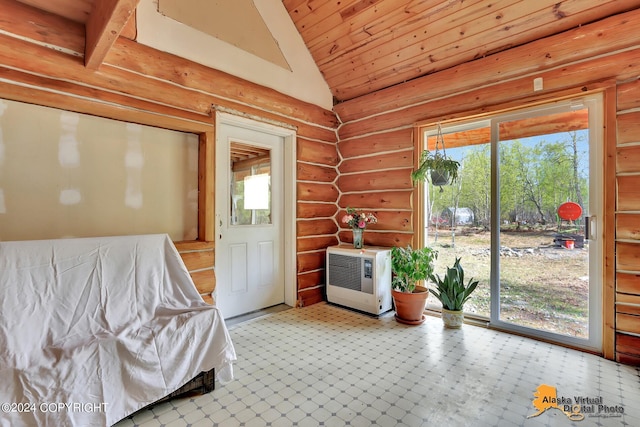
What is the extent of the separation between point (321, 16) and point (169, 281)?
3.19 m

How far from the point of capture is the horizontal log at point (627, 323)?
2287 millimetres

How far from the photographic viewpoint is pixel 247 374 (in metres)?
2.17

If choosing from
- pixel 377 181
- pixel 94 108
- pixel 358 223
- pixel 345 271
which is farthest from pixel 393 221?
pixel 94 108

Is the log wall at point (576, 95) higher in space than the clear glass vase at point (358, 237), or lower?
higher

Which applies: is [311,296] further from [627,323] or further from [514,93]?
[514,93]

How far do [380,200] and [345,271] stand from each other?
1014 millimetres

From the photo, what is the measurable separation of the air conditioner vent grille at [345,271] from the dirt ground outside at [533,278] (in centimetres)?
113

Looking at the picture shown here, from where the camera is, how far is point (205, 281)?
2.85 m

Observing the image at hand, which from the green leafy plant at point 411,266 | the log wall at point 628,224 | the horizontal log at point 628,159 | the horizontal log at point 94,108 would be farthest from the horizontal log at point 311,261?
the horizontal log at point 628,159

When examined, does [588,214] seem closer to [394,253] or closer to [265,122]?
[394,253]

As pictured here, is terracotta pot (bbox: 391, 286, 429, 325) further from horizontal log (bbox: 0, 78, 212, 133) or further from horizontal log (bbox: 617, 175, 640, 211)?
horizontal log (bbox: 0, 78, 212, 133)

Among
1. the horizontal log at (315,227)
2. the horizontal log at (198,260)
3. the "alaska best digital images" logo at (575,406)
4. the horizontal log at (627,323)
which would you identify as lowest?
the "alaska best digital images" logo at (575,406)

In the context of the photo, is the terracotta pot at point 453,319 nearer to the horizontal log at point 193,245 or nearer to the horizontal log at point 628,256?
the horizontal log at point 628,256

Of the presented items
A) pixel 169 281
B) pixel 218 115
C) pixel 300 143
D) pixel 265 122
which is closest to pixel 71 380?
pixel 169 281
